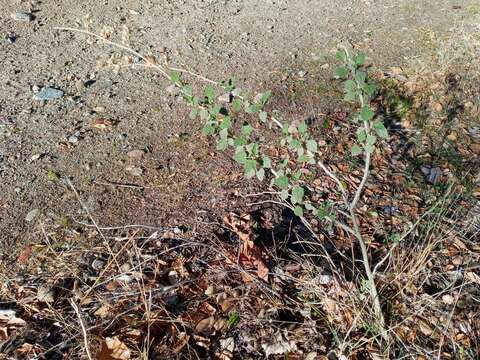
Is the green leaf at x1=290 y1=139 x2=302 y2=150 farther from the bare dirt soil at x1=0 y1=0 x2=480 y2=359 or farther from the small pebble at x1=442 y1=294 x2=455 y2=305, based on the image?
the small pebble at x1=442 y1=294 x2=455 y2=305

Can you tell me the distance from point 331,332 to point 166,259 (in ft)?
2.56

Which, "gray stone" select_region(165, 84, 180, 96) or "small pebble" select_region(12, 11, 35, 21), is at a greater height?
"gray stone" select_region(165, 84, 180, 96)

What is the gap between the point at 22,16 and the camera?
396 centimetres

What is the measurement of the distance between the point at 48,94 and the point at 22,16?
45.5 inches

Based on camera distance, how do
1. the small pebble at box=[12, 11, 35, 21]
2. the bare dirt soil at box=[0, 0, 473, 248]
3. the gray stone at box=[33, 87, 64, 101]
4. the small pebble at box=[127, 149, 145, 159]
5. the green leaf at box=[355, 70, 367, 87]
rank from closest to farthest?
1. the green leaf at box=[355, 70, 367, 87]
2. the bare dirt soil at box=[0, 0, 473, 248]
3. the small pebble at box=[127, 149, 145, 159]
4. the gray stone at box=[33, 87, 64, 101]
5. the small pebble at box=[12, 11, 35, 21]

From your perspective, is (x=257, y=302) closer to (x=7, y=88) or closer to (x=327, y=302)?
(x=327, y=302)

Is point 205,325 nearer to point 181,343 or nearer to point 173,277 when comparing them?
point 181,343

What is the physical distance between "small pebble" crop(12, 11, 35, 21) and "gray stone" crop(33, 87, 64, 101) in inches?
41.3

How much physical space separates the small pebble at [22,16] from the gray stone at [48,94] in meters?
1.05

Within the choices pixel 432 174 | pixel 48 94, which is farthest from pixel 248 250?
pixel 48 94

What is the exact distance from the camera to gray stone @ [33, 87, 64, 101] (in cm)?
319

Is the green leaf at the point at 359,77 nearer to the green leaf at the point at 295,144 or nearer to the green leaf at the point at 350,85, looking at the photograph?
the green leaf at the point at 350,85

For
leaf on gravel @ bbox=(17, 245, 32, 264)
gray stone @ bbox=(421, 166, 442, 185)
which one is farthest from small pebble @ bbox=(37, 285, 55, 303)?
gray stone @ bbox=(421, 166, 442, 185)

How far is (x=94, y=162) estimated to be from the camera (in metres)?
2.76
